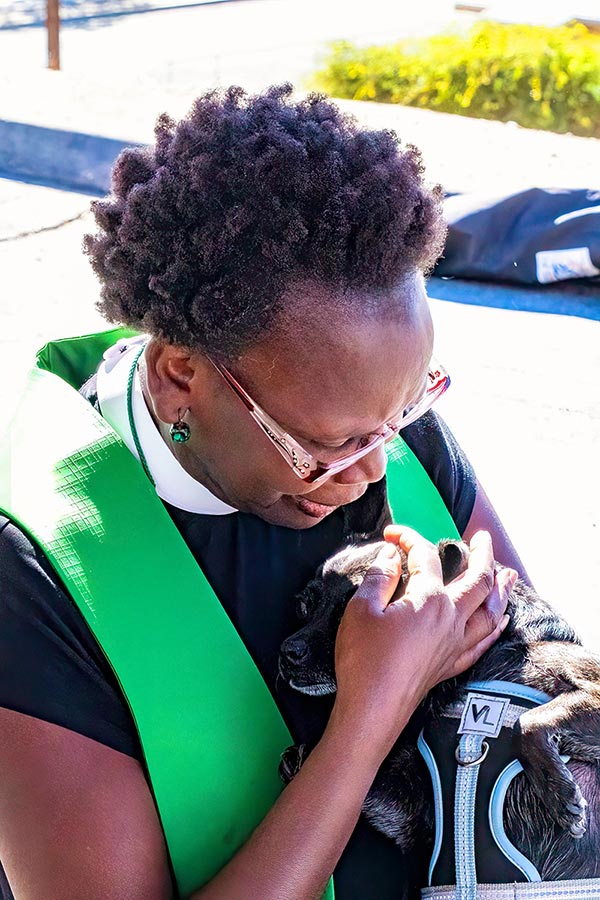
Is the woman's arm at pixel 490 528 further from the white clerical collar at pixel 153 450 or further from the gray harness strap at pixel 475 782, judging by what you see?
the white clerical collar at pixel 153 450

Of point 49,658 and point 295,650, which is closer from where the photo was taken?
point 49,658

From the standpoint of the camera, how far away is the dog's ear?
7.29 ft

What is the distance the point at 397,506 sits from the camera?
226cm

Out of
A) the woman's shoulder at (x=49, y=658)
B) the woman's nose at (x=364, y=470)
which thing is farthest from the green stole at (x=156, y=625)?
the woman's nose at (x=364, y=470)

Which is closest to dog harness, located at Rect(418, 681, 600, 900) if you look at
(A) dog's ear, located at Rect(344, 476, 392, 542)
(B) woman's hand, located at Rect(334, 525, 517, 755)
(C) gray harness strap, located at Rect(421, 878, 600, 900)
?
(C) gray harness strap, located at Rect(421, 878, 600, 900)

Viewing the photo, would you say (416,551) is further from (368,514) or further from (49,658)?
(49,658)

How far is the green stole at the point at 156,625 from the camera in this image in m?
1.77

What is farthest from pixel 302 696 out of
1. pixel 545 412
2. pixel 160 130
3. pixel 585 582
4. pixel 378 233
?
pixel 545 412

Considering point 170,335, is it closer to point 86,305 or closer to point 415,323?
point 415,323

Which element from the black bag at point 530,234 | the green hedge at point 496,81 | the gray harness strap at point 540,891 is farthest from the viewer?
the green hedge at point 496,81

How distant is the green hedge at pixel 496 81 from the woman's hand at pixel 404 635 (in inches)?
362

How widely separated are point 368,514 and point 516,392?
9.32 ft

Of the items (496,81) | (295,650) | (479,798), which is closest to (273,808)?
(295,650)

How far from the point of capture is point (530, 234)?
547cm
